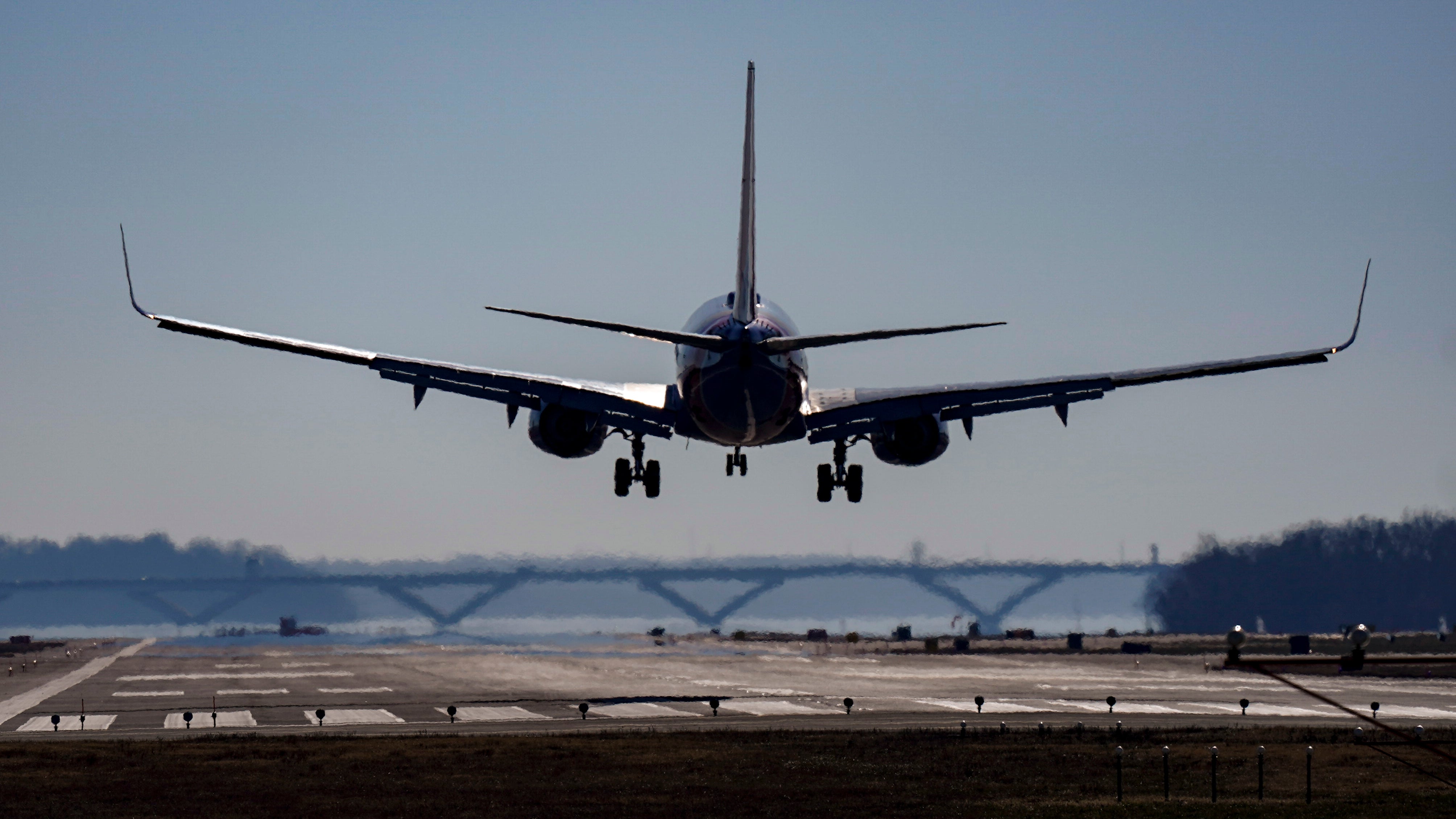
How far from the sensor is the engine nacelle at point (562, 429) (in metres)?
62.1

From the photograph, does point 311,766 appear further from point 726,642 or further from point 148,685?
point 726,642

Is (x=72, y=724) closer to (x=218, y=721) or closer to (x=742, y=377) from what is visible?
(x=218, y=721)

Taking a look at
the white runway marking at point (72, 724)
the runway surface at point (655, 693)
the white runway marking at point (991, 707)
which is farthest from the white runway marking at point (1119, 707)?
the white runway marking at point (72, 724)

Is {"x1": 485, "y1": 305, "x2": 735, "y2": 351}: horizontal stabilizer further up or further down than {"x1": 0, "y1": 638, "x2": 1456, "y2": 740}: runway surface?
further up

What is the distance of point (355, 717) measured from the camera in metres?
93.8

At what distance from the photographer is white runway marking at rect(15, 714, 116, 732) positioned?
89750mm

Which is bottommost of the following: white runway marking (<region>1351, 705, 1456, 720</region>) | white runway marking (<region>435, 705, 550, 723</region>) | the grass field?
white runway marking (<region>435, 705, 550, 723</region>)

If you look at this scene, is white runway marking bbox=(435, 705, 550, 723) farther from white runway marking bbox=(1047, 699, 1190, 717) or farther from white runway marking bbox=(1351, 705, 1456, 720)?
white runway marking bbox=(1351, 705, 1456, 720)

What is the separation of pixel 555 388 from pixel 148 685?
264ft

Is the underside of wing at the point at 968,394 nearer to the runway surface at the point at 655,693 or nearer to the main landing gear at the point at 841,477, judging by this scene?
the main landing gear at the point at 841,477

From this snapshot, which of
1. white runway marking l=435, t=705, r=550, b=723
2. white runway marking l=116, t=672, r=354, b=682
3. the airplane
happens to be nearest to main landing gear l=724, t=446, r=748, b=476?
the airplane

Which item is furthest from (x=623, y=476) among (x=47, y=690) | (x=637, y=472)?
(x=47, y=690)

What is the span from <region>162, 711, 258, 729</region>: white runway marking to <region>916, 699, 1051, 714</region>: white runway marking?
43167 millimetres

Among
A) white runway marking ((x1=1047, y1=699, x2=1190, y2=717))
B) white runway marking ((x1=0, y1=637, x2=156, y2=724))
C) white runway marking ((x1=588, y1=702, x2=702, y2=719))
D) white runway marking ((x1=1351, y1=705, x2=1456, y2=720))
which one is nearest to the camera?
white runway marking ((x1=1351, y1=705, x2=1456, y2=720))
